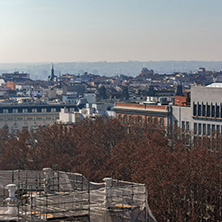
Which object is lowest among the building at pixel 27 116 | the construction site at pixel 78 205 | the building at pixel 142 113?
the building at pixel 27 116

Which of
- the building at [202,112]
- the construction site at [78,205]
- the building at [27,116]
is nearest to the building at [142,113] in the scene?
the building at [202,112]

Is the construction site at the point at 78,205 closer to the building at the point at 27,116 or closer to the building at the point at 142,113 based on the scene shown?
the building at the point at 142,113

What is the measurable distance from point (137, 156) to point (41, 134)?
26.3 metres

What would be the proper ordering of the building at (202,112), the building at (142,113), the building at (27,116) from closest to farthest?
the building at (202,112)
the building at (142,113)
the building at (27,116)

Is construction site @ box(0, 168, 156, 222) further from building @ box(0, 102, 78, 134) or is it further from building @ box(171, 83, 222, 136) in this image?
building @ box(0, 102, 78, 134)

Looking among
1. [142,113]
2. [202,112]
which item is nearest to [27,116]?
[142,113]

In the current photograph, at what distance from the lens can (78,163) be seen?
65.2 meters

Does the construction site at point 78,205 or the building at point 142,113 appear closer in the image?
the construction site at point 78,205

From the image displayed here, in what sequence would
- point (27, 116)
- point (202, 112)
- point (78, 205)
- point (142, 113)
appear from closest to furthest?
point (78, 205) → point (202, 112) → point (142, 113) → point (27, 116)

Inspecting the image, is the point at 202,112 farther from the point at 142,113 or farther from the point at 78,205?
the point at 78,205

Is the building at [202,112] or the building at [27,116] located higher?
the building at [202,112]

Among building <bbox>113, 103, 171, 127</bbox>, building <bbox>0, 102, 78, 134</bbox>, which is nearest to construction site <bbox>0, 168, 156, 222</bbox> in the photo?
building <bbox>113, 103, 171, 127</bbox>

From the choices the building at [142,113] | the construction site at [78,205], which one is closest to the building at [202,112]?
the building at [142,113]

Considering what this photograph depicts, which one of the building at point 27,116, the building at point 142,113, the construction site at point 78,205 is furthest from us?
the building at point 27,116
